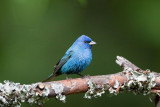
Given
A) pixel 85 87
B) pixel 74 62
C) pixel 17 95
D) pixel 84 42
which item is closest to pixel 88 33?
pixel 84 42

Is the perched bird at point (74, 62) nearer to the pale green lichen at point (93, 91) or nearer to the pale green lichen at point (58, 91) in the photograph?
the pale green lichen at point (93, 91)

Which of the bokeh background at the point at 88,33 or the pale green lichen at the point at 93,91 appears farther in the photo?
the bokeh background at the point at 88,33

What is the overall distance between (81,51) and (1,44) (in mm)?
1434

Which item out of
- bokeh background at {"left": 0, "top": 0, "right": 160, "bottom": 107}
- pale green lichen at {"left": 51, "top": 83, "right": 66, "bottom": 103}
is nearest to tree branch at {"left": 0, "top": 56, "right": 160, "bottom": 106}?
pale green lichen at {"left": 51, "top": 83, "right": 66, "bottom": 103}

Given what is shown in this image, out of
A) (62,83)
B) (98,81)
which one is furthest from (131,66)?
(62,83)

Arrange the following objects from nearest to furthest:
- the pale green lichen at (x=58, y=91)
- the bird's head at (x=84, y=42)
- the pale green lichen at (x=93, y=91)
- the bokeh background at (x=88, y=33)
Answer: the pale green lichen at (x=58, y=91)
the pale green lichen at (x=93, y=91)
the bird's head at (x=84, y=42)
the bokeh background at (x=88, y=33)

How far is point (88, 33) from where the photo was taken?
6.70m

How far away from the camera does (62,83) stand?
383 centimetres

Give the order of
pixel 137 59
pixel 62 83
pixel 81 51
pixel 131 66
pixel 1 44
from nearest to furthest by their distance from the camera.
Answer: pixel 62 83 → pixel 131 66 → pixel 81 51 → pixel 1 44 → pixel 137 59

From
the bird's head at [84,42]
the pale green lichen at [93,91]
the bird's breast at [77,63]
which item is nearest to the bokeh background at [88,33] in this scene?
the bird's head at [84,42]

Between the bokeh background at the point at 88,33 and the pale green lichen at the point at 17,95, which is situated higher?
the bokeh background at the point at 88,33

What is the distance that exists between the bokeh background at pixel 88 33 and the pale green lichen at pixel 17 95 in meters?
2.12

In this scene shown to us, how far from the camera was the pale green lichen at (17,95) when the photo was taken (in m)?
3.48

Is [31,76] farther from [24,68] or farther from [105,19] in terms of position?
[105,19]
